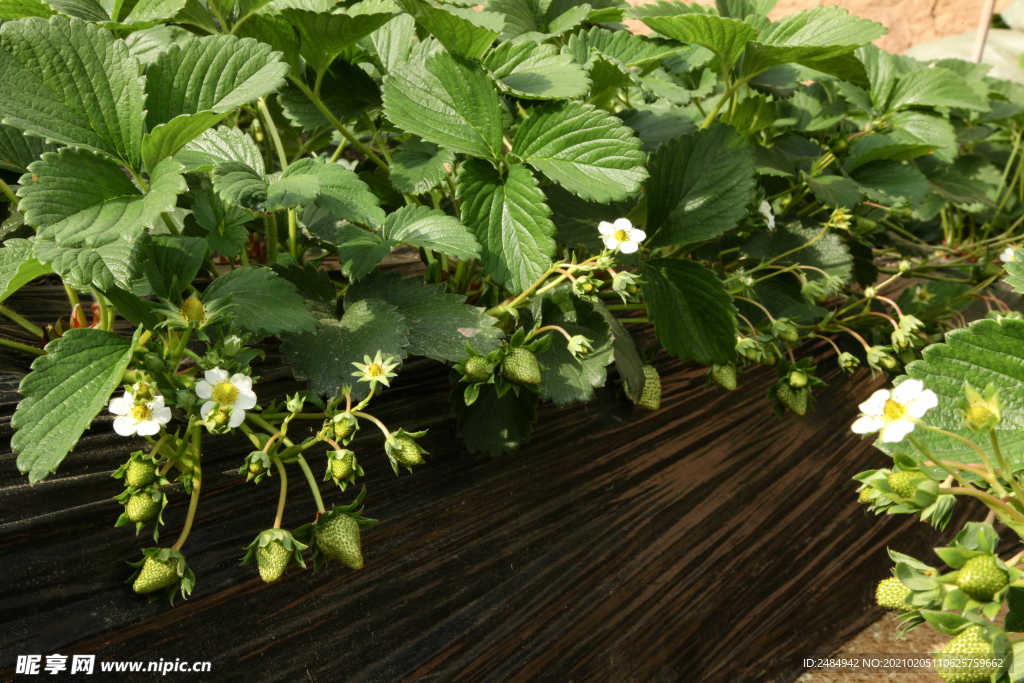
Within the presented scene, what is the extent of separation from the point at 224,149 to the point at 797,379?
0.80m

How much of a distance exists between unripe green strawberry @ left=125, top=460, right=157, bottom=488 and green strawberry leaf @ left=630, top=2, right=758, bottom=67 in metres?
0.75

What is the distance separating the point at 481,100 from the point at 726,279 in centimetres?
51

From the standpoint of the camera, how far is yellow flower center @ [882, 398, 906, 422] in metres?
0.50

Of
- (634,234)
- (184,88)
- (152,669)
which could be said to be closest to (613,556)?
(634,234)

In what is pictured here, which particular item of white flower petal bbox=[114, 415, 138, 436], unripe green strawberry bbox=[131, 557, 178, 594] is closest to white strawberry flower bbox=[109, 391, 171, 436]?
white flower petal bbox=[114, 415, 138, 436]

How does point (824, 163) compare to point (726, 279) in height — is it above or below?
above

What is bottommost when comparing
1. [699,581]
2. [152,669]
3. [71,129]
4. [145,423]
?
[699,581]

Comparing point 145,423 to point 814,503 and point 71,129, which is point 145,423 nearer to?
point 71,129

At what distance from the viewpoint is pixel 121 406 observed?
558mm

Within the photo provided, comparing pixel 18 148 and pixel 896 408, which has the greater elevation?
pixel 896 408

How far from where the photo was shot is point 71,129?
596mm

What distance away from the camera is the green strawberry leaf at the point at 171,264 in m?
0.60

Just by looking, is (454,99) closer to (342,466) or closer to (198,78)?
(198,78)

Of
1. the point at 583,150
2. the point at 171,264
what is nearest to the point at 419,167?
the point at 583,150
